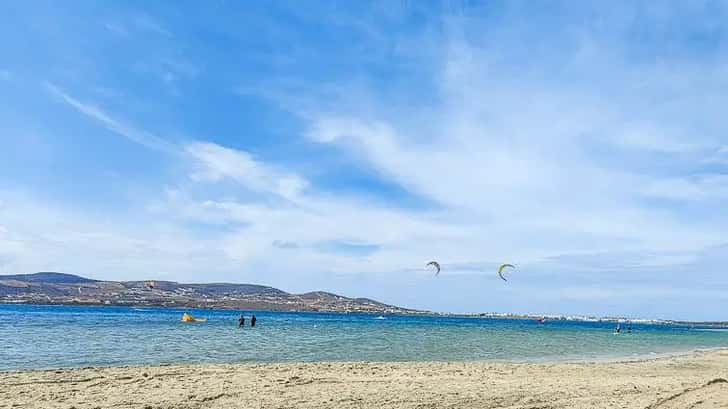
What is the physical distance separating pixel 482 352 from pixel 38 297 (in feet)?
559

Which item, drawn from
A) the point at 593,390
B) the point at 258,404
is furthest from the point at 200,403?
the point at 593,390

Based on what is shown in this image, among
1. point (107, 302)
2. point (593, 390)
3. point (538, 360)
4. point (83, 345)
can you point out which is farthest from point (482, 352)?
point (107, 302)

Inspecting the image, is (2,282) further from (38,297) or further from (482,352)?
(482,352)

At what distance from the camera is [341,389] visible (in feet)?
40.1

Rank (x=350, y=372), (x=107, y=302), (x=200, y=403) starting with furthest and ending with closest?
1. (x=107, y=302)
2. (x=350, y=372)
3. (x=200, y=403)

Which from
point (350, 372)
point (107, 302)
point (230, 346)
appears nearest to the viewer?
point (350, 372)

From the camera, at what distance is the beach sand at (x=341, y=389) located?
1057 cm

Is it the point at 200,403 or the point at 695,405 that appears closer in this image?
the point at 200,403

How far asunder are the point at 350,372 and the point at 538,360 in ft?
38.6

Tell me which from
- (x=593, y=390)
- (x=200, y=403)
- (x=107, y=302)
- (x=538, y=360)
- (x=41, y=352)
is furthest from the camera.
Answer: (x=107, y=302)

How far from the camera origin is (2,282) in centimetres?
18000

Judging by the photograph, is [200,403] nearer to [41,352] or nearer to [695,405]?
[695,405]

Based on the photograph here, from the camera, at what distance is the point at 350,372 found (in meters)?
15.5

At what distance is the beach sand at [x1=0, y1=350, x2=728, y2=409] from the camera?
10570mm
